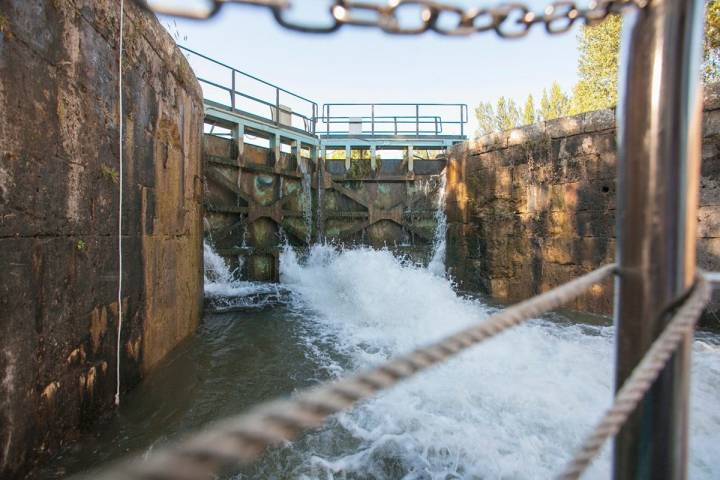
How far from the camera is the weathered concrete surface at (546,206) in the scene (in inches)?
188

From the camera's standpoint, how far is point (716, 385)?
324cm

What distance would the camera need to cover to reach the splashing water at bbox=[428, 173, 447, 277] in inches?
343

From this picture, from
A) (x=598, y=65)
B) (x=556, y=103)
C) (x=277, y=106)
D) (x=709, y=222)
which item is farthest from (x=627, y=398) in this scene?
(x=556, y=103)

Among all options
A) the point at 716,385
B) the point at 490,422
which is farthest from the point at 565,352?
the point at 490,422

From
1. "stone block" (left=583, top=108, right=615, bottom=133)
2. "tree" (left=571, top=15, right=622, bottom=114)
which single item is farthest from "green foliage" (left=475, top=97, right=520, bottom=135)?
"stone block" (left=583, top=108, right=615, bottom=133)

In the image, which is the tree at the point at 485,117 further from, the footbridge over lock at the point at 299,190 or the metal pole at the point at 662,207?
the metal pole at the point at 662,207

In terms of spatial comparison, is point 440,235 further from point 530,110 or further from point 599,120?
point 530,110

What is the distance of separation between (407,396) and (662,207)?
2724 mm

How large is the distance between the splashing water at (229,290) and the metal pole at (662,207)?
5.85 m

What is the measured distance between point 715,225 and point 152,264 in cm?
663

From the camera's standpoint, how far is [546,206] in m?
6.32

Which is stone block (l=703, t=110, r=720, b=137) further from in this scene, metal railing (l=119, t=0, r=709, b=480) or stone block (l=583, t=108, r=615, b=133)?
metal railing (l=119, t=0, r=709, b=480)

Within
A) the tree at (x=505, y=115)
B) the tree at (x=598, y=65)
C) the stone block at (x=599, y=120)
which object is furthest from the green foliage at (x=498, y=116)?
the stone block at (x=599, y=120)

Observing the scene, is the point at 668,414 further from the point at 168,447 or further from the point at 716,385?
the point at 716,385
